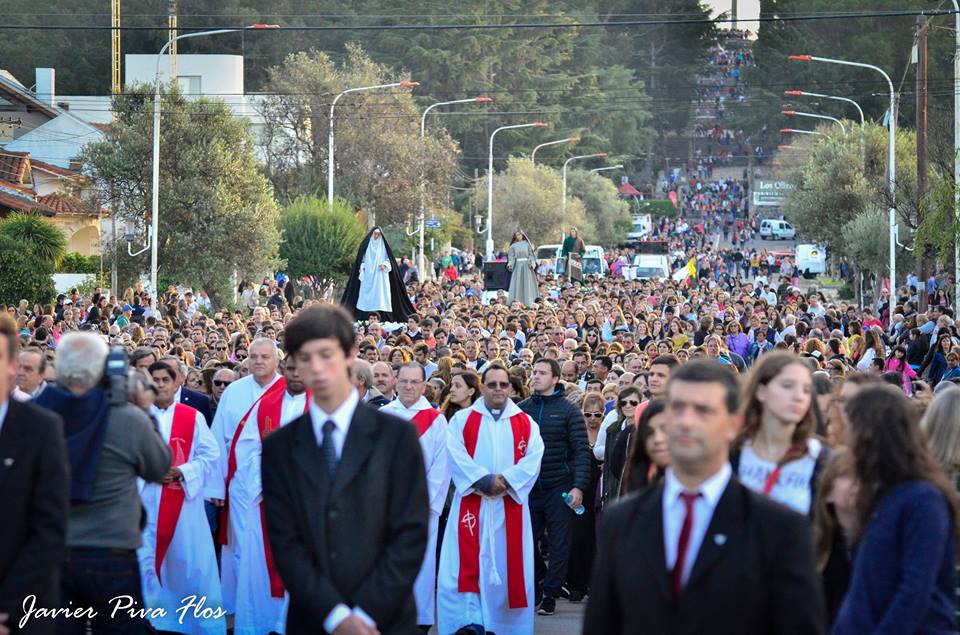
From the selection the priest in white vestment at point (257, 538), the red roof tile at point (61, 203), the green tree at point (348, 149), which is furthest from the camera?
the green tree at point (348, 149)

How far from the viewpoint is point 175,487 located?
31.6 ft

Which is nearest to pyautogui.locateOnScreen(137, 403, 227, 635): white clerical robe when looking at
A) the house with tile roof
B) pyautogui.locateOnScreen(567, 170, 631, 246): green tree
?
the house with tile roof

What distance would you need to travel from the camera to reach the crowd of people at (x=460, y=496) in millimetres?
4590

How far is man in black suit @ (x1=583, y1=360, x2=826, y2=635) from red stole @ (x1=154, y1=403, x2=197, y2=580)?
5.44 meters

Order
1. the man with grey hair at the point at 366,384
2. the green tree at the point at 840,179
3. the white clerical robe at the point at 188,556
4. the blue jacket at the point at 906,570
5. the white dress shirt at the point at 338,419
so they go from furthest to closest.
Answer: the green tree at the point at 840,179
the man with grey hair at the point at 366,384
the white clerical robe at the point at 188,556
the white dress shirt at the point at 338,419
the blue jacket at the point at 906,570

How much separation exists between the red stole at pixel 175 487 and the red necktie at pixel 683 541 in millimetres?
5529

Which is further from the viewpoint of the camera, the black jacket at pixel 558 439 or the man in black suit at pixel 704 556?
the black jacket at pixel 558 439

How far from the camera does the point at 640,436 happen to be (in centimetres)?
734

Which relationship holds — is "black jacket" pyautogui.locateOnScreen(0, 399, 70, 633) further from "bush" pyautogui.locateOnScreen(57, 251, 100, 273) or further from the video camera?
"bush" pyautogui.locateOnScreen(57, 251, 100, 273)

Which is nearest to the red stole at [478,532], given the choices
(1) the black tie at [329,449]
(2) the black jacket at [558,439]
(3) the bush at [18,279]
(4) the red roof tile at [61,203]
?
(2) the black jacket at [558,439]

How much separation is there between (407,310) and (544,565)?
1059 cm

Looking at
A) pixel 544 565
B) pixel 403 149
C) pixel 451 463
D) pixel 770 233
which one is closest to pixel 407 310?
pixel 544 565

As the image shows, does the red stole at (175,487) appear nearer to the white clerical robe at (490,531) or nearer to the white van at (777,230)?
the white clerical robe at (490,531)

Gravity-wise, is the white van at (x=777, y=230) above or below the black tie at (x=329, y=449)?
above
